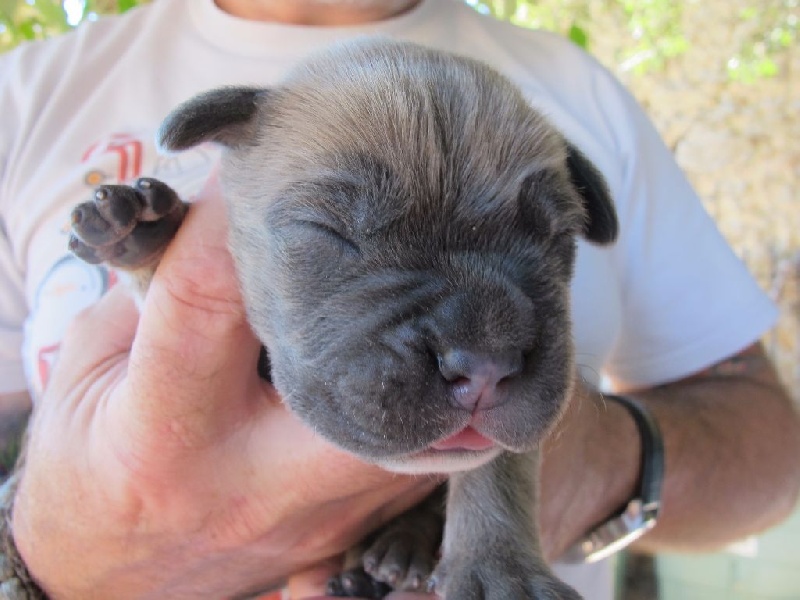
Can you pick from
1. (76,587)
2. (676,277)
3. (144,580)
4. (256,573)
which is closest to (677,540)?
(676,277)

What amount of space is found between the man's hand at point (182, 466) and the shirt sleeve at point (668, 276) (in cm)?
129

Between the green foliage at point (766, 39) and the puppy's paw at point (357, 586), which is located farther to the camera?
the green foliage at point (766, 39)

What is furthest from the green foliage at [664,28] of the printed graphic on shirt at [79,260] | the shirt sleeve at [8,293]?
the shirt sleeve at [8,293]

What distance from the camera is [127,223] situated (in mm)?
1896

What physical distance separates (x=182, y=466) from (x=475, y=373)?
0.99 m

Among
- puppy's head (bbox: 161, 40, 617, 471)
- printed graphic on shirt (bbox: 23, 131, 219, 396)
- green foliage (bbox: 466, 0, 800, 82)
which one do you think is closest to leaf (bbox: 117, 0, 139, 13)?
printed graphic on shirt (bbox: 23, 131, 219, 396)

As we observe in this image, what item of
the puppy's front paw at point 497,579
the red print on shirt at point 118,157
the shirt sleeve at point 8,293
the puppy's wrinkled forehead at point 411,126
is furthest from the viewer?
the shirt sleeve at point 8,293

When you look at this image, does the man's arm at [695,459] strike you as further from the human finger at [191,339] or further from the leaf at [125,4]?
the leaf at [125,4]

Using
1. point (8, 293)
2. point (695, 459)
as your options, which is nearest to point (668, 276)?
point (695, 459)

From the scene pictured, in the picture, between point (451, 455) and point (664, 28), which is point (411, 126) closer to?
point (451, 455)

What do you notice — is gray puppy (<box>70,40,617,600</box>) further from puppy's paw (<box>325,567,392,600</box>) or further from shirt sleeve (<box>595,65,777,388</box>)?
shirt sleeve (<box>595,65,777,388</box>)

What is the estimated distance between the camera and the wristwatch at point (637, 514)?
2.46 metres

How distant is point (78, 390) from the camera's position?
7.23 ft

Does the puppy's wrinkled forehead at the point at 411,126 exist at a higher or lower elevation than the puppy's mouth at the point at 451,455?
higher
